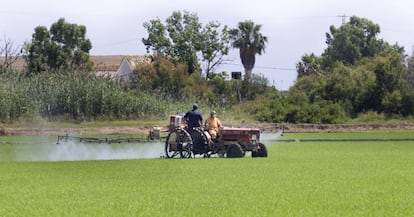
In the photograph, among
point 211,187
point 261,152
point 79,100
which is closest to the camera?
point 211,187

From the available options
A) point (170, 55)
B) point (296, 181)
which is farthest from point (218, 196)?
point (170, 55)

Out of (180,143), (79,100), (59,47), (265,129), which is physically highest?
(59,47)

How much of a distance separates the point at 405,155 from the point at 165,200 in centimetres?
1756

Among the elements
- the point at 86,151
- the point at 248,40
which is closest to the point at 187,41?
the point at 248,40

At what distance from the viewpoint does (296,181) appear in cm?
2119

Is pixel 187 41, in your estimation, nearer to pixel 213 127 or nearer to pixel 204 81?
pixel 204 81

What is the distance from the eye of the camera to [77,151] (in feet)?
128

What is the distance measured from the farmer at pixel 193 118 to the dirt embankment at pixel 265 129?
27.6 meters

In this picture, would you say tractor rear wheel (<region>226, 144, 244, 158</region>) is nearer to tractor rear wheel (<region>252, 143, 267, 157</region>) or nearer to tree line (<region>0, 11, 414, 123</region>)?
tractor rear wheel (<region>252, 143, 267, 157</region>)

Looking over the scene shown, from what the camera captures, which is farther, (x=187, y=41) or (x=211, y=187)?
(x=187, y=41)

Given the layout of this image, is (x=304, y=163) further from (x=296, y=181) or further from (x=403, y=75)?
(x=403, y=75)

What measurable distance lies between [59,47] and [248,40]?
21355mm

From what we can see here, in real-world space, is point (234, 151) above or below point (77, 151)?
above

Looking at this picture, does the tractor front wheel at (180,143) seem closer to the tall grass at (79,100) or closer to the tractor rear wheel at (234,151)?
the tractor rear wheel at (234,151)
